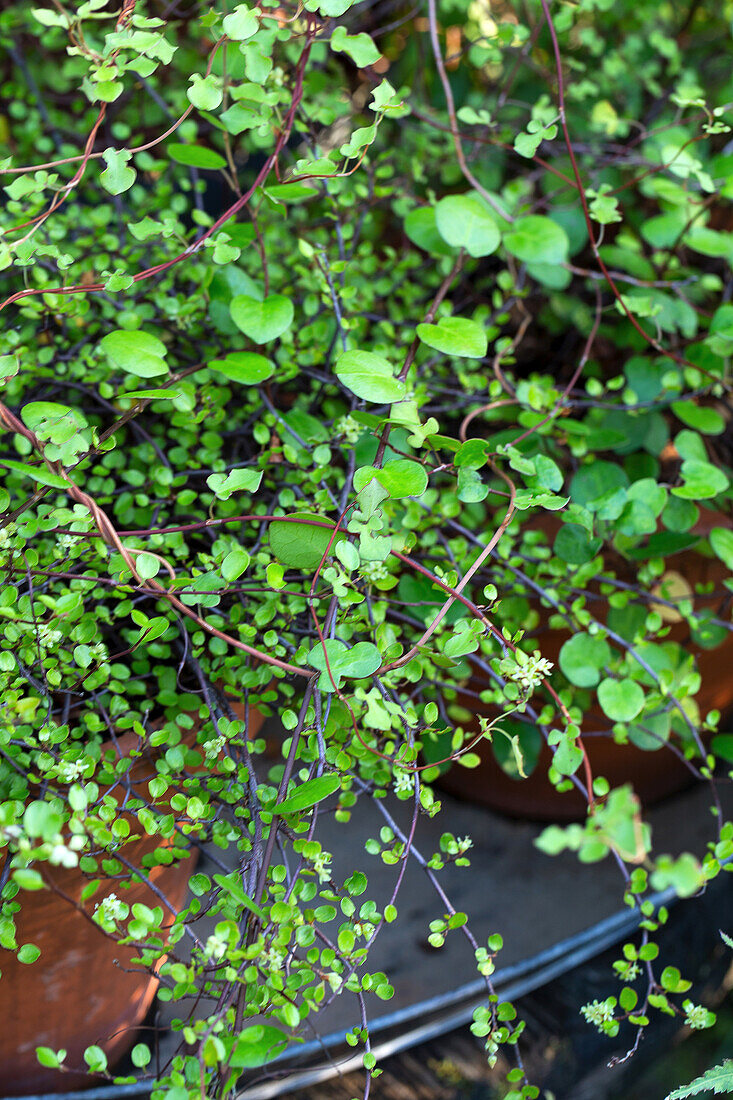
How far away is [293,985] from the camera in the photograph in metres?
0.39

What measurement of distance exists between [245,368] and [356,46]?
20 centimetres

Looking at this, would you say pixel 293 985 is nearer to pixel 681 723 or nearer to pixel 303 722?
pixel 303 722

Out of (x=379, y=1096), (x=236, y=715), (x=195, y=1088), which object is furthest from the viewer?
(x=379, y=1096)

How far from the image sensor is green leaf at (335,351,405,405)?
1.43 ft

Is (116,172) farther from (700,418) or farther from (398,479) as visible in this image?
(700,418)

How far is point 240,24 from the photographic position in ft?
1.40

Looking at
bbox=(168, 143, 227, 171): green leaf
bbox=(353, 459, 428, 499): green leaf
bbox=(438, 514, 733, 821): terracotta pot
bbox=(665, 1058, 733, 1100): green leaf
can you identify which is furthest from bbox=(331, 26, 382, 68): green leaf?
bbox=(665, 1058, 733, 1100): green leaf

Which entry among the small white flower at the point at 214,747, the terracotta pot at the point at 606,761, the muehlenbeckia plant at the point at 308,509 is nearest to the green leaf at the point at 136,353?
the muehlenbeckia plant at the point at 308,509

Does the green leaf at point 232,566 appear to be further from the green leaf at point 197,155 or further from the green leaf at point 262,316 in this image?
the green leaf at point 197,155

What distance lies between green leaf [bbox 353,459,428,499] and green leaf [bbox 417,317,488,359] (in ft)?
0.28

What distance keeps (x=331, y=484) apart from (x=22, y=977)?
0.41m

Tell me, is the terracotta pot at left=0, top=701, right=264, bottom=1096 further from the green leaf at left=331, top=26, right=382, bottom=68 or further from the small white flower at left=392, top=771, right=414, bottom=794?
the green leaf at left=331, top=26, right=382, bottom=68

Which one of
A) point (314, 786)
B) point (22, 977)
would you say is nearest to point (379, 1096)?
point (22, 977)

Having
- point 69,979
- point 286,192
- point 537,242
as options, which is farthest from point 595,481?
point 69,979
